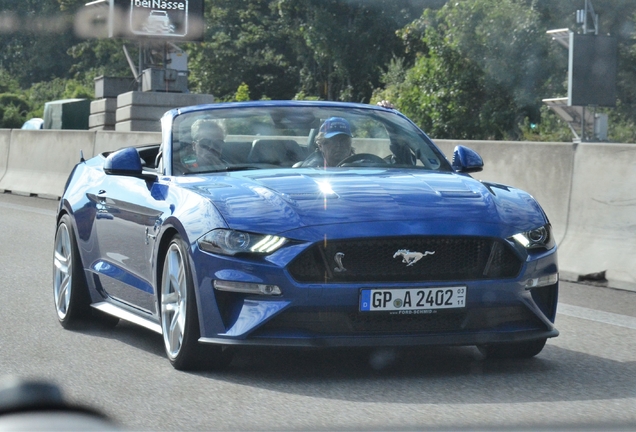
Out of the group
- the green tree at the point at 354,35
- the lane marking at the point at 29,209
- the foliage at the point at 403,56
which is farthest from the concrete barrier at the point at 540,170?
the green tree at the point at 354,35

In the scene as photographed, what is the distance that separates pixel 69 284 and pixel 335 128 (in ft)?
6.12

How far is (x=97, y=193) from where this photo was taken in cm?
686

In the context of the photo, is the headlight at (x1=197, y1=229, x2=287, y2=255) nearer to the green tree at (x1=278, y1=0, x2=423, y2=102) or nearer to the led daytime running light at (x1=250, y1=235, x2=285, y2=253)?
the led daytime running light at (x1=250, y1=235, x2=285, y2=253)

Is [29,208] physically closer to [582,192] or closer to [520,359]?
[582,192]

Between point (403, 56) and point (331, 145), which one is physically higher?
point (331, 145)

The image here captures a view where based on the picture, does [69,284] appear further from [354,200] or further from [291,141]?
[354,200]

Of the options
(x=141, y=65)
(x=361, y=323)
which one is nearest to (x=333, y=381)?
(x=361, y=323)

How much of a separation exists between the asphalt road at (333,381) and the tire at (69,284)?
0.38 feet

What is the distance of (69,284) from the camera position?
704cm

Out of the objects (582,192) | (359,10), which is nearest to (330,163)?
(582,192)

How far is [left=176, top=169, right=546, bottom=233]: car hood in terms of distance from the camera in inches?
202

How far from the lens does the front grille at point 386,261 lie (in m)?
5.04

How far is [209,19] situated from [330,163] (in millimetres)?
75520

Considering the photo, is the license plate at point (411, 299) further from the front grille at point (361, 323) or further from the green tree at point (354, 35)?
the green tree at point (354, 35)
